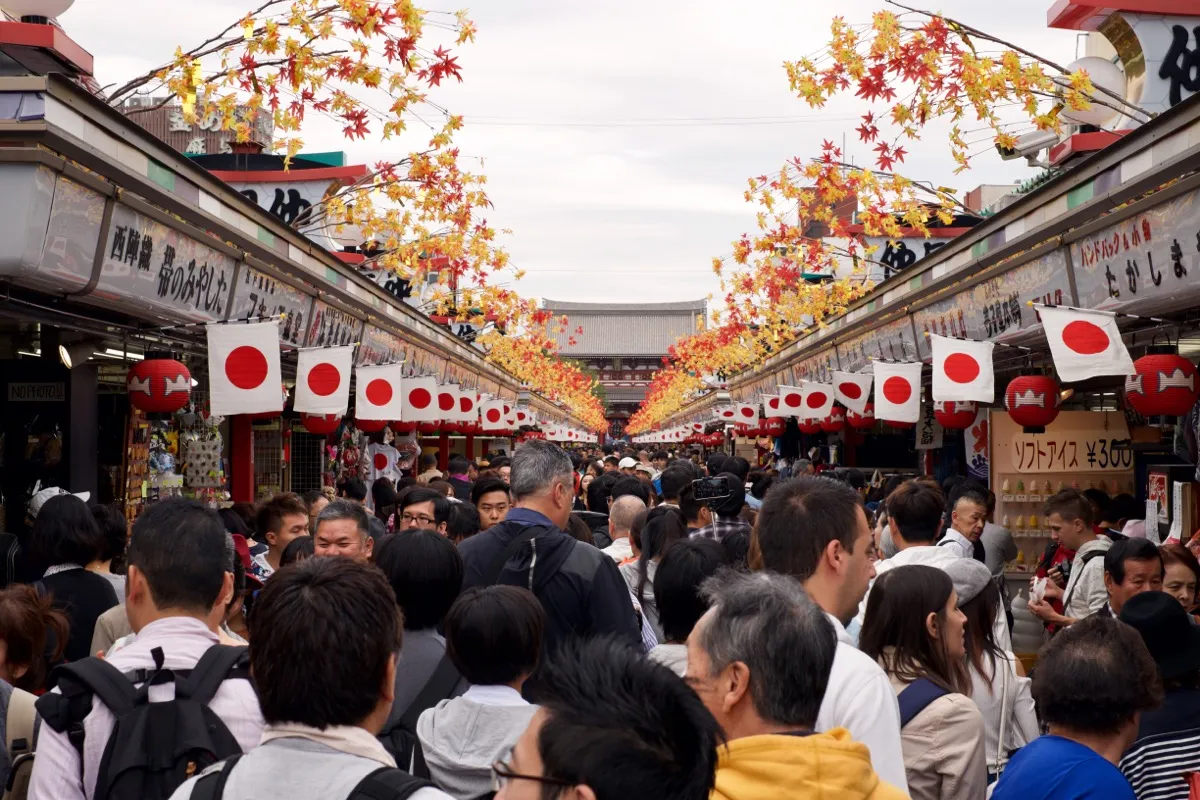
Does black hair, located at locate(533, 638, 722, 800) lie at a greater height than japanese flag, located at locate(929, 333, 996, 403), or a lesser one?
lesser

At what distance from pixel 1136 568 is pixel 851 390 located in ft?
32.2

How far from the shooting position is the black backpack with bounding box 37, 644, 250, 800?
3090mm

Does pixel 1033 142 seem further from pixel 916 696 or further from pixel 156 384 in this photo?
pixel 916 696

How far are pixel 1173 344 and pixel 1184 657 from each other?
499cm

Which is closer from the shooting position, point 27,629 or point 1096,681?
point 1096,681

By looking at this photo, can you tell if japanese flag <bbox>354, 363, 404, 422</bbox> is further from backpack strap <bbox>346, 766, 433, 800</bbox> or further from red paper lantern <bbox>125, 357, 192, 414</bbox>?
backpack strap <bbox>346, 766, 433, 800</bbox>

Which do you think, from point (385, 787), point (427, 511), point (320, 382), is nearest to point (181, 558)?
point (385, 787)

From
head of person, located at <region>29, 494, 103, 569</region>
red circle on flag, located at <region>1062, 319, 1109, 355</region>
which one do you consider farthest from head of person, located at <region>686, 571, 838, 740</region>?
red circle on flag, located at <region>1062, 319, 1109, 355</region>

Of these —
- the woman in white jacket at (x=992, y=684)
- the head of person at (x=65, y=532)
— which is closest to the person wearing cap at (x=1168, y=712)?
the woman in white jacket at (x=992, y=684)

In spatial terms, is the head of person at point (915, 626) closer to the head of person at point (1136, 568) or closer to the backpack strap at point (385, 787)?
the backpack strap at point (385, 787)

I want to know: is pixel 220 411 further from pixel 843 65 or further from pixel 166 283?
pixel 843 65

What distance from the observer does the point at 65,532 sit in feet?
19.4

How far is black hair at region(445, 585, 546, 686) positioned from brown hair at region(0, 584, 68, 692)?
5.37ft

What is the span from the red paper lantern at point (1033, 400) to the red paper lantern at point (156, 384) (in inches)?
252
